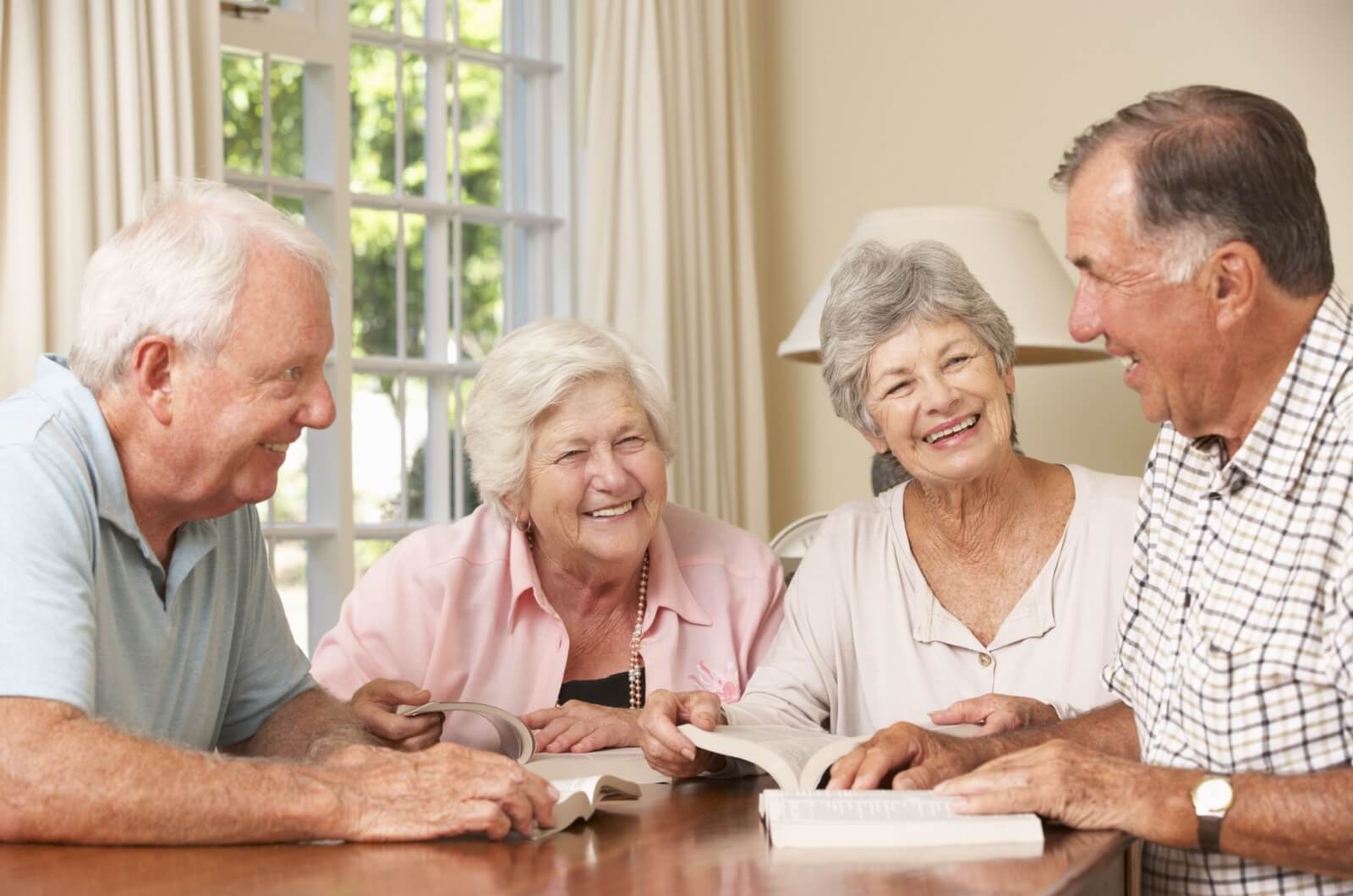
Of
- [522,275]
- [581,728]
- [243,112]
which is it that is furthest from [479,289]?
[581,728]

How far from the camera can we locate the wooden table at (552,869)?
1242mm

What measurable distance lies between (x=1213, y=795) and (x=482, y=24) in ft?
11.2

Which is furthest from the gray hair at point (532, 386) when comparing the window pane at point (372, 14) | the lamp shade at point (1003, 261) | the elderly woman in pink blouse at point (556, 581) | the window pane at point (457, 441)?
the window pane at point (372, 14)

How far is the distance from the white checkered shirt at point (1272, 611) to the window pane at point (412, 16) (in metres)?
3.01

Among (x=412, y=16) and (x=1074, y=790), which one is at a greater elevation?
(x=412, y=16)

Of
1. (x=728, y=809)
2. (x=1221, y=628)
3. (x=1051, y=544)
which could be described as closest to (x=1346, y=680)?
(x=1221, y=628)

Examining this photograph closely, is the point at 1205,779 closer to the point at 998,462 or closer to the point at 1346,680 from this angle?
the point at 1346,680

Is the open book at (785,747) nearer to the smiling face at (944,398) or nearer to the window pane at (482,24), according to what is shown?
the smiling face at (944,398)

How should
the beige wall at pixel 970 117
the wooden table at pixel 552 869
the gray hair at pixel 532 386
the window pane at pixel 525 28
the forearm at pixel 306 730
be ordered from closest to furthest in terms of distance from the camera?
the wooden table at pixel 552 869 < the forearm at pixel 306 730 < the gray hair at pixel 532 386 < the beige wall at pixel 970 117 < the window pane at pixel 525 28

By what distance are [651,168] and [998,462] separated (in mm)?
2206

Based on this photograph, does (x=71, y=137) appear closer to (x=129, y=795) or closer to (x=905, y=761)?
(x=129, y=795)

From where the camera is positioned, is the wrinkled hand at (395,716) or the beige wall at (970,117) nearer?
the wrinkled hand at (395,716)

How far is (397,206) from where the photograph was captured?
3.99 meters

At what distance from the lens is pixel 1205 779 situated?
4.58 feet
